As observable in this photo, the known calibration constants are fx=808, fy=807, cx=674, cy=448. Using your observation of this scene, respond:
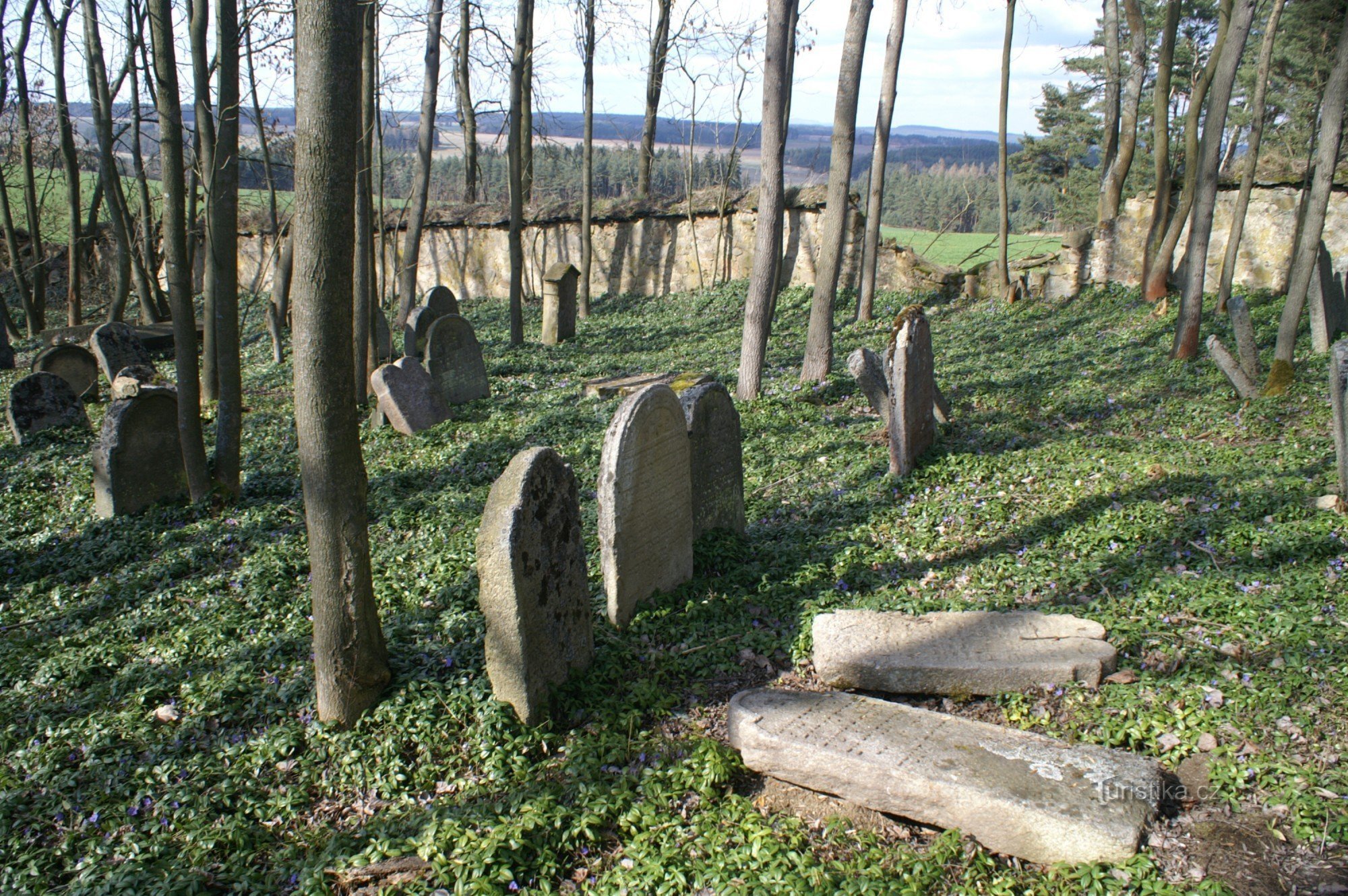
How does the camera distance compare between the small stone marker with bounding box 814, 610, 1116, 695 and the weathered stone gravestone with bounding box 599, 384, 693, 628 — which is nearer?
the small stone marker with bounding box 814, 610, 1116, 695

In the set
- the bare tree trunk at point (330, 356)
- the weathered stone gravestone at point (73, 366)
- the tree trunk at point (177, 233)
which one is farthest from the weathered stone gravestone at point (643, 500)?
the weathered stone gravestone at point (73, 366)

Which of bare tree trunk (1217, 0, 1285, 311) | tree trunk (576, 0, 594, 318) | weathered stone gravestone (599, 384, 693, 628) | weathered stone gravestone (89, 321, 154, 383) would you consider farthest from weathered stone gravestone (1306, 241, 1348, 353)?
weathered stone gravestone (89, 321, 154, 383)

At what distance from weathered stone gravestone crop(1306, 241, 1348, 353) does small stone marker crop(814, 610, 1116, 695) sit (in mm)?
7500

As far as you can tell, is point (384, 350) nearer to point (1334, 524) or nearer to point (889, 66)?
point (889, 66)

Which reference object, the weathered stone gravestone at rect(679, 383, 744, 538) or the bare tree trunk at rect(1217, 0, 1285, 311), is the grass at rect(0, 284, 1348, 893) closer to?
the weathered stone gravestone at rect(679, 383, 744, 538)

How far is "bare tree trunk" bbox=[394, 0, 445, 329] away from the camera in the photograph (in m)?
13.1

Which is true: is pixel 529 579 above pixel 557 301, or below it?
below

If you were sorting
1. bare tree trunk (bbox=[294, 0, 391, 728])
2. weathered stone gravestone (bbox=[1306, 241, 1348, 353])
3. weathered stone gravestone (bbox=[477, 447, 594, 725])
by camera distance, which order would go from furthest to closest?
1. weathered stone gravestone (bbox=[1306, 241, 1348, 353])
2. weathered stone gravestone (bbox=[477, 447, 594, 725])
3. bare tree trunk (bbox=[294, 0, 391, 728])

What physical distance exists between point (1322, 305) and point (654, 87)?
16558 mm

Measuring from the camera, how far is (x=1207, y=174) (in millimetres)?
9164

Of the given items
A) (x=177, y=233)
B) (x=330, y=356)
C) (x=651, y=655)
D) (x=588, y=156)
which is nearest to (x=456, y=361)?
(x=177, y=233)

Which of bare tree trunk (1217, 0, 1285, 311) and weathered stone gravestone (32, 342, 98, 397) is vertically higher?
bare tree trunk (1217, 0, 1285, 311)

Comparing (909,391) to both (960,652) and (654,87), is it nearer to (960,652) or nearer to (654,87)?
(960,652)

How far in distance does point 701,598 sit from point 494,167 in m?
49.4
